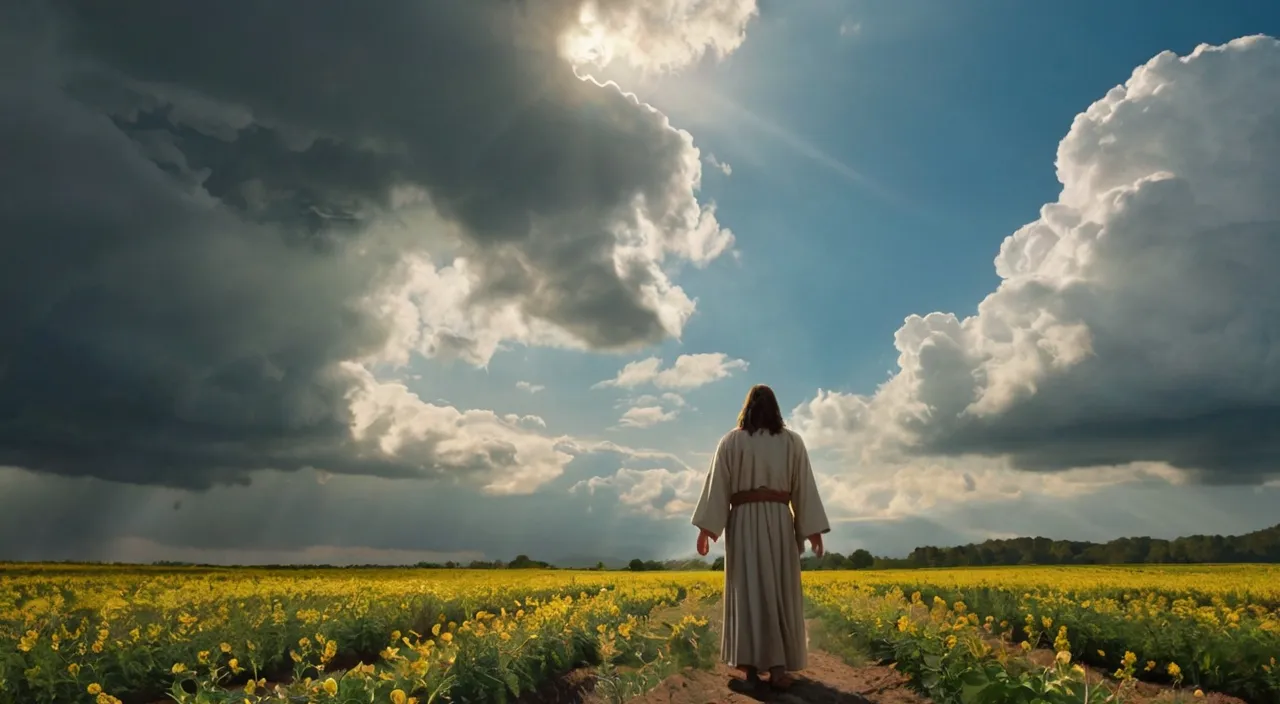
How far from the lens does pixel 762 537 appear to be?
9273mm

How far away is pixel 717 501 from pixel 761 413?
1124 millimetres

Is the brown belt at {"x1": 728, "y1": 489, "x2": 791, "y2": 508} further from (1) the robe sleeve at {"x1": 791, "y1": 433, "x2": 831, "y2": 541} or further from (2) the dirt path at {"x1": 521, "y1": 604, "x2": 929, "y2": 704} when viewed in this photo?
(2) the dirt path at {"x1": 521, "y1": 604, "x2": 929, "y2": 704}

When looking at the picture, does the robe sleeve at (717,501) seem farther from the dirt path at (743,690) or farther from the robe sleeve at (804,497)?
the dirt path at (743,690)

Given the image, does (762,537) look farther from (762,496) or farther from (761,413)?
(761,413)

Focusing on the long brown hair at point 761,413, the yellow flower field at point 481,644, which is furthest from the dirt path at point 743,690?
the long brown hair at point 761,413

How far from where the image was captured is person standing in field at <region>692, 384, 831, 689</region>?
9.06m

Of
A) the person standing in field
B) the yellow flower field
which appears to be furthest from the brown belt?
the yellow flower field

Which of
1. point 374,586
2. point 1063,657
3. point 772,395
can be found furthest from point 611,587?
point 1063,657

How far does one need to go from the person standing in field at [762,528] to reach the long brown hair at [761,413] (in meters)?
0.01

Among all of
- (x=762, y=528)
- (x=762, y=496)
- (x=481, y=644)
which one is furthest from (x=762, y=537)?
(x=481, y=644)

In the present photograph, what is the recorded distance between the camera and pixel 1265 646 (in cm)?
950

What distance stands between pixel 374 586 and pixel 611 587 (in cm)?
577

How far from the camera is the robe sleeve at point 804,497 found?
943 centimetres

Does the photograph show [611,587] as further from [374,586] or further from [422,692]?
[422,692]
